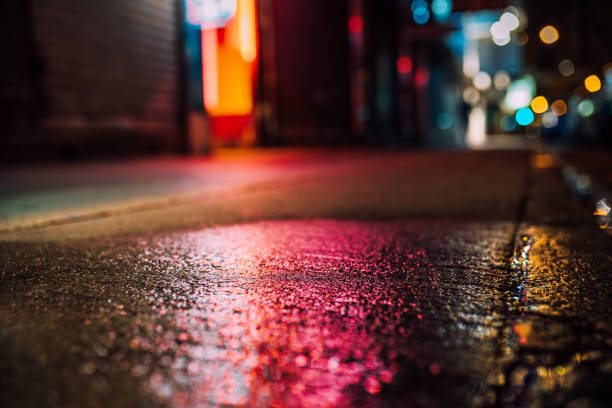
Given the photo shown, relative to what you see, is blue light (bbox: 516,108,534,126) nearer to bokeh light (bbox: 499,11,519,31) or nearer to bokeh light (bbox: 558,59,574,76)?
bokeh light (bbox: 499,11,519,31)

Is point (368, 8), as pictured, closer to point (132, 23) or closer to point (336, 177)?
point (132, 23)

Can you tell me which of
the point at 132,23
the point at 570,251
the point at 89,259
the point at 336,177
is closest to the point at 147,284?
the point at 89,259

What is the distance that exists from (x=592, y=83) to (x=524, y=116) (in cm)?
2809

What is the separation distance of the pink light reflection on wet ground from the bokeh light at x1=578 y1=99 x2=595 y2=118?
46.0 ft

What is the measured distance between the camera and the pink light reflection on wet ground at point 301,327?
2.02ft

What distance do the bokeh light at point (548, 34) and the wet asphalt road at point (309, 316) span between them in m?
15.9

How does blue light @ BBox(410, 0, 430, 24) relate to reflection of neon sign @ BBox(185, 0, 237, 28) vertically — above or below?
Result: above

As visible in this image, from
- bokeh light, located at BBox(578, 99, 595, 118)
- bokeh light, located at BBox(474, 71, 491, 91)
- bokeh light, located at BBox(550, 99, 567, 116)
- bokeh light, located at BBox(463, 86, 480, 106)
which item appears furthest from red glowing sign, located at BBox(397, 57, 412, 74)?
bokeh light, located at BBox(474, 71, 491, 91)

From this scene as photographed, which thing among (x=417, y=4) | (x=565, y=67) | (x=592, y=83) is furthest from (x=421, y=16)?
(x=592, y=83)

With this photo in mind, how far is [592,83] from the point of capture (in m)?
12.7

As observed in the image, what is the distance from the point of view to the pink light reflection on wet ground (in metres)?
0.62

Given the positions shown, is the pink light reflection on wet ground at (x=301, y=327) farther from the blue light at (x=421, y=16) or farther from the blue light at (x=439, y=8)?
the blue light at (x=421, y=16)

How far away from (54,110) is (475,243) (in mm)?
6496

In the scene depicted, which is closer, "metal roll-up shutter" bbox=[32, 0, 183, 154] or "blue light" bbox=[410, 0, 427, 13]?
"metal roll-up shutter" bbox=[32, 0, 183, 154]
